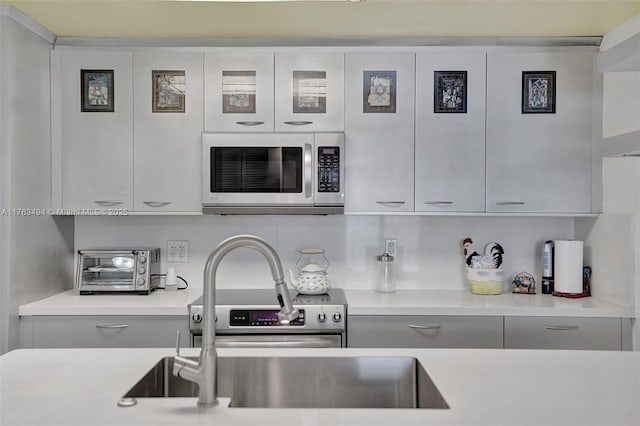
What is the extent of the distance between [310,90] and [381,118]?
0.41 meters

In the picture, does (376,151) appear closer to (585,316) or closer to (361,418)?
(585,316)

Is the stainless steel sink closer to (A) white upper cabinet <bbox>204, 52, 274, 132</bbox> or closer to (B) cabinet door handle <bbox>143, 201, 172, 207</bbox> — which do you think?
(B) cabinet door handle <bbox>143, 201, 172, 207</bbox>

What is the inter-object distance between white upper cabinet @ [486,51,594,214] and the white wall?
7.73ft

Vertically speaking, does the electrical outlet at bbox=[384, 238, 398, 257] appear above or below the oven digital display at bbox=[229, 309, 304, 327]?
above

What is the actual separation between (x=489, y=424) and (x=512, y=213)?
1979 millimetres

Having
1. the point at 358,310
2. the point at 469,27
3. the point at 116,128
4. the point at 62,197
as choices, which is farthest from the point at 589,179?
the point at 62,197

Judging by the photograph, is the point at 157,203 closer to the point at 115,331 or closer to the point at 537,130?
the point at 115,331

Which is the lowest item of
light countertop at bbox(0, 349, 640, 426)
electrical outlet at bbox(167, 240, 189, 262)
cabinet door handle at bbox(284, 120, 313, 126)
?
light countertop at bbox(0, 349, 640, 426)

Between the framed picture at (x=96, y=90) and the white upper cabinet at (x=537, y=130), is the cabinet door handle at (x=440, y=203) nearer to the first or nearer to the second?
the white upper cabinet at (x=537, y=130)

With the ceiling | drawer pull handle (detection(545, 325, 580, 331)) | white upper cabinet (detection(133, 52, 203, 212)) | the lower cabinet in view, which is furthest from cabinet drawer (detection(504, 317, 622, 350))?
white upper cabinet (detection(133, 52, 203, 212))

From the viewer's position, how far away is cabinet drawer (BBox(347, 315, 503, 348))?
2.71 m

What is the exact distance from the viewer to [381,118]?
2.96m

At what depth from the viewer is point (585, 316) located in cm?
269

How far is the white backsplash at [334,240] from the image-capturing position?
3281 mm
